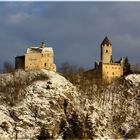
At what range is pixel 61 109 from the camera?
112 m

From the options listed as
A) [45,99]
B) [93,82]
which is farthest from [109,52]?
[45,99]

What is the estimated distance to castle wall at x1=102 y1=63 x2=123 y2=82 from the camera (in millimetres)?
117812

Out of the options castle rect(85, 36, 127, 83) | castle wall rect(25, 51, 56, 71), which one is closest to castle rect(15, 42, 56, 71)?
castle wall rect(25, 51, 56, 71)

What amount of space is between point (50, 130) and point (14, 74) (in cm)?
1150

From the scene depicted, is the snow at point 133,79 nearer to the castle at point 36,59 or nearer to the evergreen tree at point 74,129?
the castle at point 36,59

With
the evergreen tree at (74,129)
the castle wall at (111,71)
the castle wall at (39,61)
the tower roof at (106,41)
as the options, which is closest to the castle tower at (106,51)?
the tower roof at (106,41)

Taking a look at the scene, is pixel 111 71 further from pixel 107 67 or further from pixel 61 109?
pixel 61 109

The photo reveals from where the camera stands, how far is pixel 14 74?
4550 inches

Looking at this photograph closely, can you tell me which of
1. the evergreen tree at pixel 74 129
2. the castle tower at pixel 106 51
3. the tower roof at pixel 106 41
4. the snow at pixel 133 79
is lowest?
the evergreen tree at pixel 74 129

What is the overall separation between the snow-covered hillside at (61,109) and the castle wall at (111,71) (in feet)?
4.49

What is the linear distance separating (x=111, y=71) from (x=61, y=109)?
11528 mm

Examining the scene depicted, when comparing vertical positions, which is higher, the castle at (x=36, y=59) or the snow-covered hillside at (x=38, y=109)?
the castle at (x=36, y=59)

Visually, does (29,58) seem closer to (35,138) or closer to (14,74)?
(14,74)

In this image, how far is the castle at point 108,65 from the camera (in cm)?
11788
